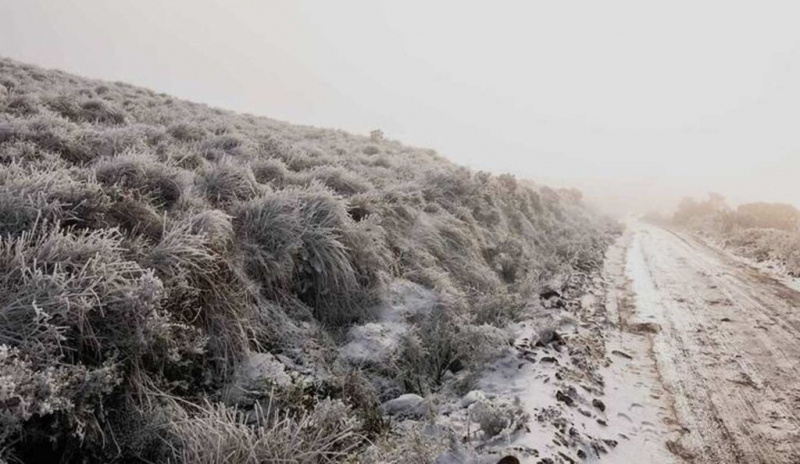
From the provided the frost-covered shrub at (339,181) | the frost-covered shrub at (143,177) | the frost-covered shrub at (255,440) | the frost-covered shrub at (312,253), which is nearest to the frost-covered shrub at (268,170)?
the frost-covered shrub at (339,181)

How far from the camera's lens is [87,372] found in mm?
2701

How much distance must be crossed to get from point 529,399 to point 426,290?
235 cm

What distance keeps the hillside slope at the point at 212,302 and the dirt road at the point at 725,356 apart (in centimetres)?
199

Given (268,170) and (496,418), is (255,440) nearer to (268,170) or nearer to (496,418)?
(496,418)

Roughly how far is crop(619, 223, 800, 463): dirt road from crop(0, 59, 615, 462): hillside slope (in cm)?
199

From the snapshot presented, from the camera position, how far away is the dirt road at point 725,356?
170 inches

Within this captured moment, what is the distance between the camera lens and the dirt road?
14.2ft

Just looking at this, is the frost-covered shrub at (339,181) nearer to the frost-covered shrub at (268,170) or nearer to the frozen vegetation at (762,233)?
the frost-covered shrub at (268,170)

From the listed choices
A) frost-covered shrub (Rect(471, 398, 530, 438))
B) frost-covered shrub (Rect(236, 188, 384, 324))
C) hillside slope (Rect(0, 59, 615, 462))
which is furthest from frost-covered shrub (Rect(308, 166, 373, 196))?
frost-covered shrub (Rect(471, 398, 530, 438))

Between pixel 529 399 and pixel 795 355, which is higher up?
pixel 795 355

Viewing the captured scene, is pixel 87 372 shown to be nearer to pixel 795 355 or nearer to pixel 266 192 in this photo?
pixel 266 192

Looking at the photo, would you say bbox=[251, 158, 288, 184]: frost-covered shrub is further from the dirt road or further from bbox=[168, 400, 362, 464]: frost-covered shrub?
the dirt road

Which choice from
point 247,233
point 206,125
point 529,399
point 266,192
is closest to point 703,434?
point 529,399

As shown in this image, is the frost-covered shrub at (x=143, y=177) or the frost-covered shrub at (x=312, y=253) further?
the frost-covered shrub at (x=143, y=177)
